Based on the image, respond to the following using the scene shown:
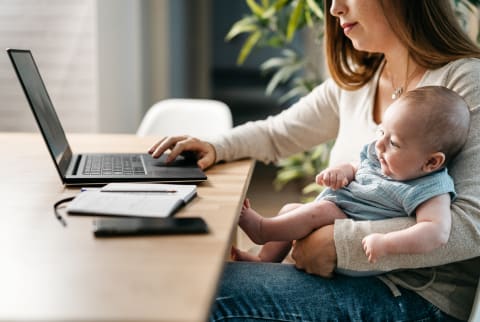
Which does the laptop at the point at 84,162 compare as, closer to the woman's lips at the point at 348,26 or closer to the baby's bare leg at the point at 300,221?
the baby's bare leg at the point at 300,221

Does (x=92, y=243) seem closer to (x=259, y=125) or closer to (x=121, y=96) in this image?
(x=259, y=125)

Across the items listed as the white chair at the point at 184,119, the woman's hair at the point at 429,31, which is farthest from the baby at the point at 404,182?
the white chair at the point at 184,119

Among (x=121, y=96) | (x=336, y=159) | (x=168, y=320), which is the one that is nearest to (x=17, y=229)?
(x=168, y=320)

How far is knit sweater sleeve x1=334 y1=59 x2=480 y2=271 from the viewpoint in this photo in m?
1.31

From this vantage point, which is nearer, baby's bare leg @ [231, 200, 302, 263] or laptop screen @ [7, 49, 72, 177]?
laptop screen @ [7, 49, 72, 177]

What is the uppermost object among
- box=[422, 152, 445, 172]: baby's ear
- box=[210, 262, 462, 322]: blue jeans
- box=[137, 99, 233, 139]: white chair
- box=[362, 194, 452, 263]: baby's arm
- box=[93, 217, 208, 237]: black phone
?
box=[422, 152, 445, 172]: baby's ear

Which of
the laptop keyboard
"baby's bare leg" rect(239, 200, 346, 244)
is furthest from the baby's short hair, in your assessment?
the laptop keyboard

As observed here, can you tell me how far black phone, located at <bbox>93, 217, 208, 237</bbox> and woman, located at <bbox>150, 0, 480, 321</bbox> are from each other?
32 cm

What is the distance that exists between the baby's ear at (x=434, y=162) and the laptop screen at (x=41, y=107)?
72cm

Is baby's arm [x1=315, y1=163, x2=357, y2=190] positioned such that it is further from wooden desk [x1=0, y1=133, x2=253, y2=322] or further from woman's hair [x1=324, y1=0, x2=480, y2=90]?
woman's hair [x1=324, y1=0, x2=480, y2=90]

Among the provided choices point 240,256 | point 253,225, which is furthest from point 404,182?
point 240,256

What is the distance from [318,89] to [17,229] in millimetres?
1003

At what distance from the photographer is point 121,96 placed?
3605 mm

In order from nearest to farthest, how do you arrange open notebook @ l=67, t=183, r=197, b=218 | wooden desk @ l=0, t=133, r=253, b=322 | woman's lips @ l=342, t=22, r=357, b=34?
wooden desk @ l=0, t=133, r=253, b=322 < open notebook @ l=67, t=183, r=197, b=218 < woman's lips @ l=342, t=22, r=357, b=34
